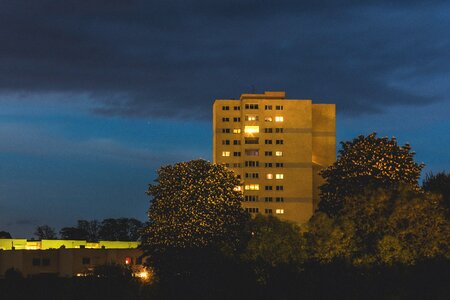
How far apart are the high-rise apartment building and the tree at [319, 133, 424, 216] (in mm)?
75142

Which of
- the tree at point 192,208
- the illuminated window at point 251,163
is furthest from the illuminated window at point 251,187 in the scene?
the tree at point 192,208

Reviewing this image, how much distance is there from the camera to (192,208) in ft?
247

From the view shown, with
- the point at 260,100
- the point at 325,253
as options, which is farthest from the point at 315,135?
the point at 325,253

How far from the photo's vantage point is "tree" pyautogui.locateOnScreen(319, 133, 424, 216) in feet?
266

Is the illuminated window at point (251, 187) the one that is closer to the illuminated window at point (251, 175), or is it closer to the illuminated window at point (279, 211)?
the illuminated window at point (251, 175)

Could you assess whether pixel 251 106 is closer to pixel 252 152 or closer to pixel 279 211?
pixel 252 152

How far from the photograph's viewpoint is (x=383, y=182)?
80.6 metres

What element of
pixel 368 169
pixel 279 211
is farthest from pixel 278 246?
pixel 279 211

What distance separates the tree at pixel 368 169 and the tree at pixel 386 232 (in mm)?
19243

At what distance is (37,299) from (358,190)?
1281 inches

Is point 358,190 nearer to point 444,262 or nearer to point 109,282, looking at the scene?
point 444,262

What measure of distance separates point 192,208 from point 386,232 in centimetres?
2197

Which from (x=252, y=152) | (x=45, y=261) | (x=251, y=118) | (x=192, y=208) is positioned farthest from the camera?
(x=251, y=118)

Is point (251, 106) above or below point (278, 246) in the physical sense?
above
